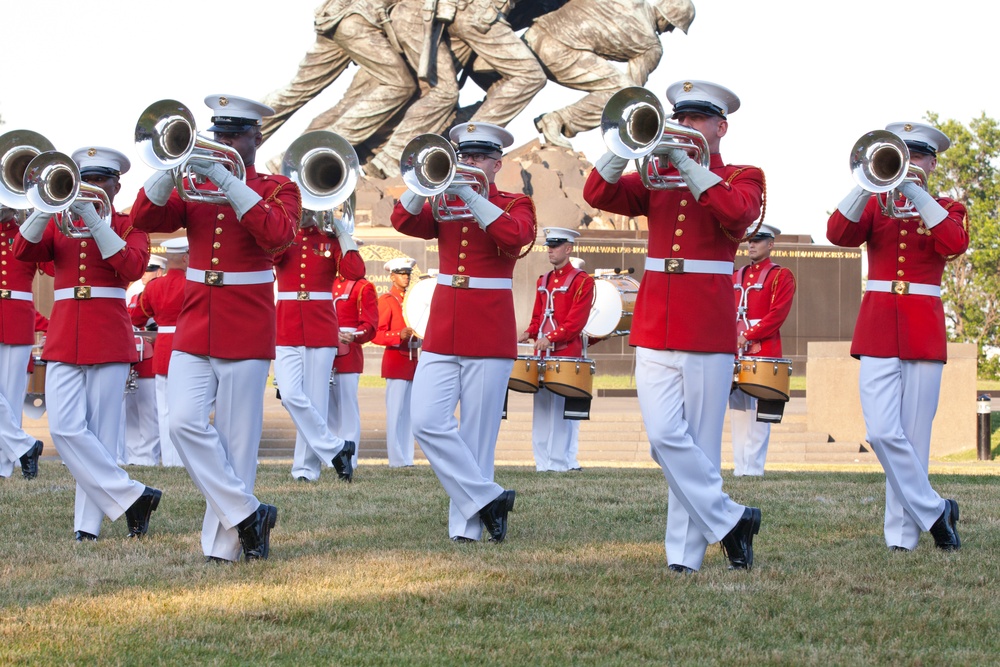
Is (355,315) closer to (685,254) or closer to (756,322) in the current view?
(756,322)

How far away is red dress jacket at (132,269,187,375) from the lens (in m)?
12.7

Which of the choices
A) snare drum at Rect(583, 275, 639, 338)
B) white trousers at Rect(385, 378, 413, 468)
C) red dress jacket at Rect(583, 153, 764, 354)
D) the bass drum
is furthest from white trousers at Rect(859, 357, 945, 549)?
white trousers at Rect(385, 378, 413, 468)

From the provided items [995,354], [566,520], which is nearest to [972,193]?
[995,354]

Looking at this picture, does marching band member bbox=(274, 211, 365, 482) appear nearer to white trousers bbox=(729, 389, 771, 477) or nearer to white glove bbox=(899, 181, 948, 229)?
white trousers bbox=(729, 389, 771, 477)

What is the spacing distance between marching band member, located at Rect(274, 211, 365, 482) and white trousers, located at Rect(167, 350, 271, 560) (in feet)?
13.1

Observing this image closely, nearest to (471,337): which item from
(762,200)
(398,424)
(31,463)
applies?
(762,200)

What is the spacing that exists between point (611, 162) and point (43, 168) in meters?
2.93

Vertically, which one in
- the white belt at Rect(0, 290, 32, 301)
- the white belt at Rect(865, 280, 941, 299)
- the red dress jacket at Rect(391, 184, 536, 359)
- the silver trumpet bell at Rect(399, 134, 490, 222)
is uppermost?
the silver trumpet bell at Rect(399, 134, 490, 222)

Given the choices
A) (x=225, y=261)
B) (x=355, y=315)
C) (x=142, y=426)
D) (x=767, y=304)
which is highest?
→ (x=225, y=261)

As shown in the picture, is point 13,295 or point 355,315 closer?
point 13,295

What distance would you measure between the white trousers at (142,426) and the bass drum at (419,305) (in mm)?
3050

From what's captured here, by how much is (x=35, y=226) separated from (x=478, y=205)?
2.47 meters

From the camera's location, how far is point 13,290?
34.4 ft

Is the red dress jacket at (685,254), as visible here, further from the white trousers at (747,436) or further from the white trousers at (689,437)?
the white trousers at (747,436)
